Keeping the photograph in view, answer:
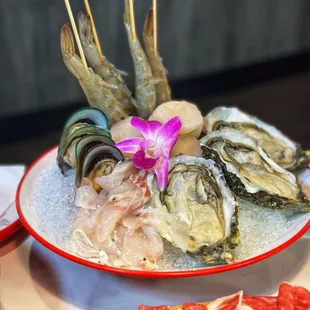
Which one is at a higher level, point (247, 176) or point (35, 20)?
point (247, 176)

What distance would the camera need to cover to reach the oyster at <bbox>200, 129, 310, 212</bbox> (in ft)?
3.28

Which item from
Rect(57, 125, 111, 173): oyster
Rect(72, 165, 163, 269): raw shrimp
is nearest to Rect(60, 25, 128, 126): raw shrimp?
Rect(57, 125, 111, 173): oyster

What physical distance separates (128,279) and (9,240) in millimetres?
271

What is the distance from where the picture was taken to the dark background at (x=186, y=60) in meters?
2.79

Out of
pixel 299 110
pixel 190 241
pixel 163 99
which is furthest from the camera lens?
pixel 299 110

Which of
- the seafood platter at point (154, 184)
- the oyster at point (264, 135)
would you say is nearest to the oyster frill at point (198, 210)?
the seafood platter at point (154, 184)

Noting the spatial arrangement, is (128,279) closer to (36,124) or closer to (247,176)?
(247,176)

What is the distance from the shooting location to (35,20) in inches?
108

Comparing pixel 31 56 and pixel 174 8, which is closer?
pixel 31 56

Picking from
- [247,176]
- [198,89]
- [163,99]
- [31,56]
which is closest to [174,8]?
[198,89]

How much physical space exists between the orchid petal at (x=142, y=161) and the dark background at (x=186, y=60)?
1.67 metres

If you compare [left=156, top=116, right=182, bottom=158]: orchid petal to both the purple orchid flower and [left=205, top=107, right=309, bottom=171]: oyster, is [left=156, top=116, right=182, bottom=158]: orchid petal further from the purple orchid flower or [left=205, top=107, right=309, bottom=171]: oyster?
[left=205, top=107, right=309, bottom=171]: oyster

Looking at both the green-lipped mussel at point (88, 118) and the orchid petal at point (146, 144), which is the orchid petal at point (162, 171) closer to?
the orchid petal at point (146, 144)

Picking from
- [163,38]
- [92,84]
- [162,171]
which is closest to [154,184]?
[162,171]
